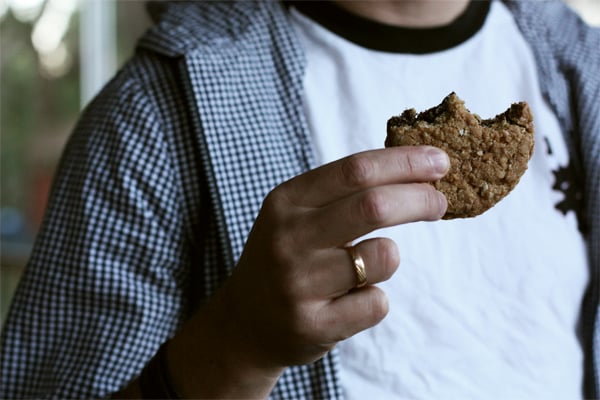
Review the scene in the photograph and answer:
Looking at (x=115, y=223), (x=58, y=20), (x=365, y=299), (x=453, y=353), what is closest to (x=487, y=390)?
(x=453, y=353)

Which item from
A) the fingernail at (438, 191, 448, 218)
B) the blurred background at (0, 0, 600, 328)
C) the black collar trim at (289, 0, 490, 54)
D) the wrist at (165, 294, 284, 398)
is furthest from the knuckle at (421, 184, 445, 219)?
the blurred background at (0, 0, 600, 328)

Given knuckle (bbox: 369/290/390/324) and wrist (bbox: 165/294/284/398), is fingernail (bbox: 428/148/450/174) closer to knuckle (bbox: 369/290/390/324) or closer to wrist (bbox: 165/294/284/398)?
knuckle (bbox: 369/290/390/324)

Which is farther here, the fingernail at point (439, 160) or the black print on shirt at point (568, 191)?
the black print on shirt at point (568, 191)

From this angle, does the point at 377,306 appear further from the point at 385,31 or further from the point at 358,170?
the point at 385,31

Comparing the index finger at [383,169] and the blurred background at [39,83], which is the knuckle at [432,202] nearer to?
the index finger at [383,169]

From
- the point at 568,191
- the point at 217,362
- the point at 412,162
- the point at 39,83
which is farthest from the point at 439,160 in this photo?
the point at 39,83

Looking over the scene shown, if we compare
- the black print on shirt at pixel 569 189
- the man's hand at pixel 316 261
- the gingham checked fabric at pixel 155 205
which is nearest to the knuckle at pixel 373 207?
the man's hand at pixel 316 261
